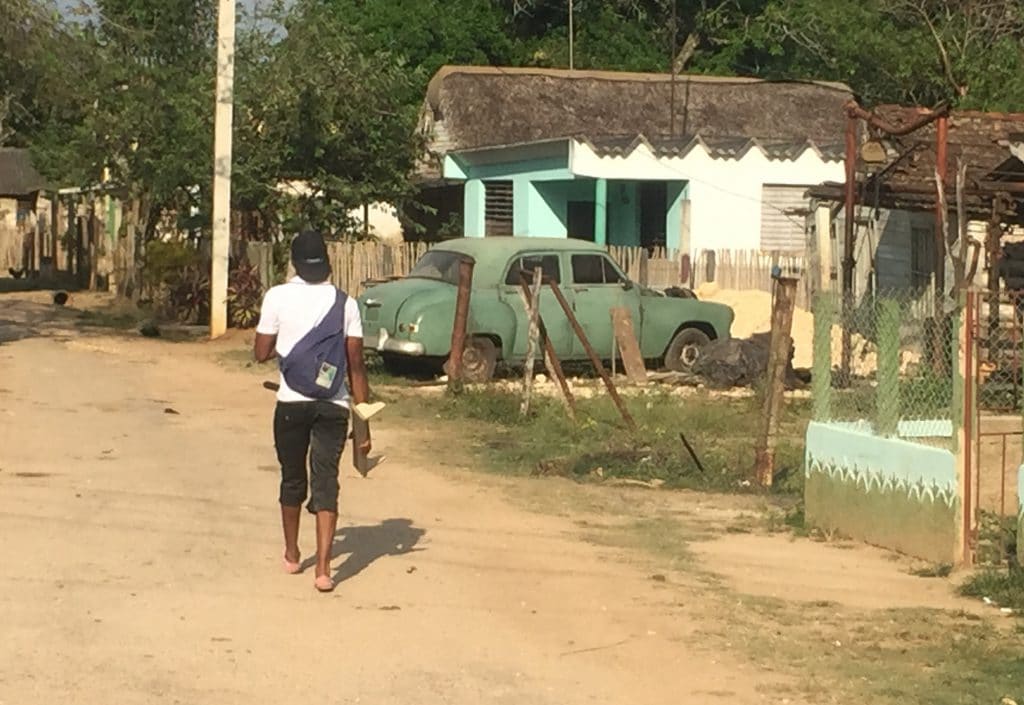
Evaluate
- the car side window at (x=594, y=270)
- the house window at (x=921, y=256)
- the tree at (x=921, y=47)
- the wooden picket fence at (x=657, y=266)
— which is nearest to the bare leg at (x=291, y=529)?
the car side window at (x=594, y=270)

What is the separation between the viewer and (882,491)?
1099cm

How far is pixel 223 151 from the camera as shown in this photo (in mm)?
26812

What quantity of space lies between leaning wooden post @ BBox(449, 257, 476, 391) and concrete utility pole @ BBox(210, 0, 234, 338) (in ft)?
29.2

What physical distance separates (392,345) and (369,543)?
371 inches

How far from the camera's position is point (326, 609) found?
9.00 meters

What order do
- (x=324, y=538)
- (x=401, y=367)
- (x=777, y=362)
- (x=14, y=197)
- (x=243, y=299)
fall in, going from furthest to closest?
(x=14, y=197)
(x=243, y=299)
(x=401, y=367)
(x=777, y=362)
(x=324, y=538)

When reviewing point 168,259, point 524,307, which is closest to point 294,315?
point 524,307

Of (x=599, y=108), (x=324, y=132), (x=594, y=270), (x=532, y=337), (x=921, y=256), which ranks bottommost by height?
(x=532, y=337)

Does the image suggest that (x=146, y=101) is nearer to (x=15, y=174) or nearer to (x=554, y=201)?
(x=554, y=201)

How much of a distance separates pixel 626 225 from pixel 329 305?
2402 centimetres

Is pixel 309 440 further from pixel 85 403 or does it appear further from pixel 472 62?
pixel 472 62

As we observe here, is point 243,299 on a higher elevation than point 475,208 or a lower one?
lower

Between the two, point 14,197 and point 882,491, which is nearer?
point 882,491

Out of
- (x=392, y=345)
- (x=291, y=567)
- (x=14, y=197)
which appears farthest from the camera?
(x=14, y=197)
